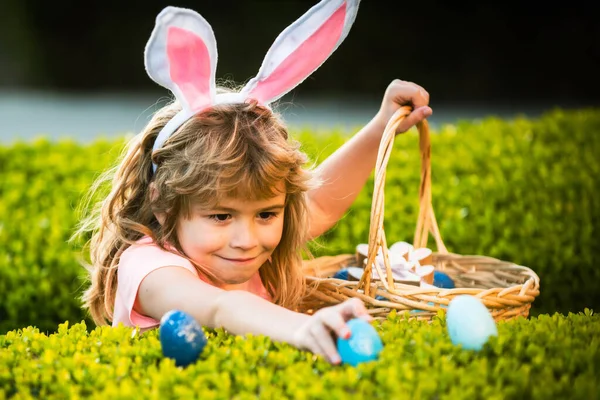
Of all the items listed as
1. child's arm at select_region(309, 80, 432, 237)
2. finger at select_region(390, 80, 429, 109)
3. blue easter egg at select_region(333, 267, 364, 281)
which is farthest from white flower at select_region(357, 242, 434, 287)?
finger at select_region(390, 80, 429, 109)

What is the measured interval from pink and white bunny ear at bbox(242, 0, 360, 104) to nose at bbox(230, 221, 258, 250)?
52cm

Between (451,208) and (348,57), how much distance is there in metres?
8.60

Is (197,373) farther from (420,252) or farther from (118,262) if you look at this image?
(420,252)

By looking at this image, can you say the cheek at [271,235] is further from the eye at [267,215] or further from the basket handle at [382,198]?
the basket handle at [382,198]

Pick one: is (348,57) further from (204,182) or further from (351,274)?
(204,182)

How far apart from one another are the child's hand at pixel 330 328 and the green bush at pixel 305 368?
0.04 m

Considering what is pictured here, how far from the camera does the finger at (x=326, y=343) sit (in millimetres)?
1981

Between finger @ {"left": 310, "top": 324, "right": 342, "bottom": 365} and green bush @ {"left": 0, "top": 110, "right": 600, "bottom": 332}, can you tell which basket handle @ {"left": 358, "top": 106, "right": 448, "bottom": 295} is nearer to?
green bush @ {"left": 0, "top": 110, "right": 600, "bottom": 332}

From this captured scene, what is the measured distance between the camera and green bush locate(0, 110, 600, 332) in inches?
160

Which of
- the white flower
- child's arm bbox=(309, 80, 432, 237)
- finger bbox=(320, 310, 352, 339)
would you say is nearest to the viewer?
finger bbox=(320, 310, 352, 339)

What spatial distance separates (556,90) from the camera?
12.1 m

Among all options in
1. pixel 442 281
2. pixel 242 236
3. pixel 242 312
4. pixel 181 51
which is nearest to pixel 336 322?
pixel 242 312

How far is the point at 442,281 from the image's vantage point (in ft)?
10.9

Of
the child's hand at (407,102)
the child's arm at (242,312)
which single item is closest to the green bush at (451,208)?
the child's hand at (407,102)
